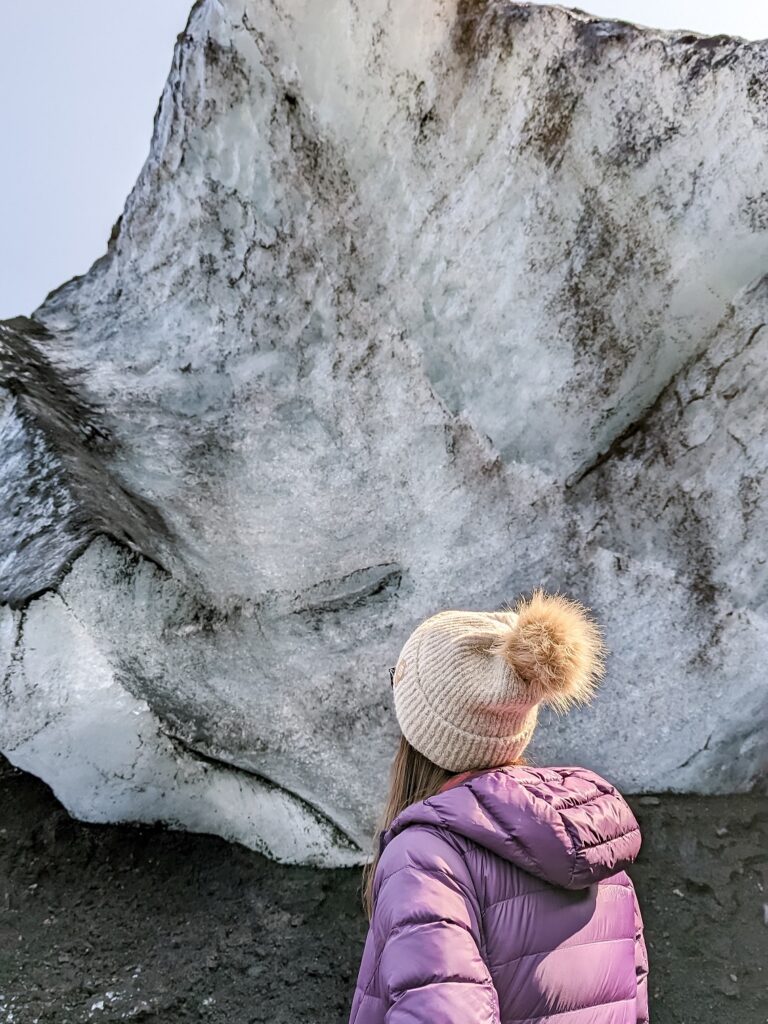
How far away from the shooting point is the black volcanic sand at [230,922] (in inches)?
86.0

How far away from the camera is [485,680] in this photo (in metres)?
1.27

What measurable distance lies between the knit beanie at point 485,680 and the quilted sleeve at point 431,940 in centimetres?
20

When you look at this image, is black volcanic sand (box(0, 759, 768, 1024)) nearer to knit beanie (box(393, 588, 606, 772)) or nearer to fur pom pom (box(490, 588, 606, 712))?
knit beanie (box(393, 588, 606, 772))

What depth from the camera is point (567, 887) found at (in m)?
1.12

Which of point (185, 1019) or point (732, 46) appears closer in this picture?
point (185, 1019)

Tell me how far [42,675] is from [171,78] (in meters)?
2.49

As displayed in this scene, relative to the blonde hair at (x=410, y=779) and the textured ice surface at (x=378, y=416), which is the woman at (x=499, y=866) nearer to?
the blonde hair at (x=410, y=779)

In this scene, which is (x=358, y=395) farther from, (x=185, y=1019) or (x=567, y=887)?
(x=567, y=887)

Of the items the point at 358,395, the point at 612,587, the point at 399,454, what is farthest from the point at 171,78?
the point at 612,587

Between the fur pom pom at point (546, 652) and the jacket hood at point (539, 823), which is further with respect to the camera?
the fur pom pom at point (546, 652)

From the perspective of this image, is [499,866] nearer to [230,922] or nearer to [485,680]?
[485,680]

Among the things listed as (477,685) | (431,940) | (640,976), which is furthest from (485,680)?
(640,976)

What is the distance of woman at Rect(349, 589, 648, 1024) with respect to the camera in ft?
3.30

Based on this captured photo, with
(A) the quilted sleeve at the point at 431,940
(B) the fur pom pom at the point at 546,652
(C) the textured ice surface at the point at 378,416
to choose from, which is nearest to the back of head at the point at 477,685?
(B) the fur pom pom at the point at 546,652
